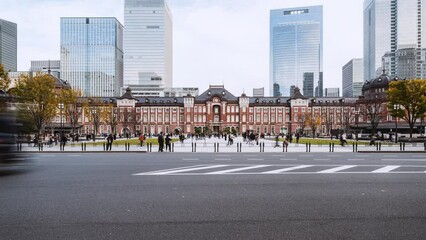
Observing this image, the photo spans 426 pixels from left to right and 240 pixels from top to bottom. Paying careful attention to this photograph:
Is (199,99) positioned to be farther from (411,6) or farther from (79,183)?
(411,6)

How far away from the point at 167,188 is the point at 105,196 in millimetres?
1994

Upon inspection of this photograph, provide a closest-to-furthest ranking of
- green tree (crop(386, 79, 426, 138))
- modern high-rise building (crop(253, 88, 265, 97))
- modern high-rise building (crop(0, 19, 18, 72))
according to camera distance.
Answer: green tree (crop(386, 79, 426, 138)), modern high-rise building (crop(0, 19, 18, 72)), modern high-rise building (crop(253, 88, 265, 97))

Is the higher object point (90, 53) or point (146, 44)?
point (146, 44)

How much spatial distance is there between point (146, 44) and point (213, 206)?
6681 inches

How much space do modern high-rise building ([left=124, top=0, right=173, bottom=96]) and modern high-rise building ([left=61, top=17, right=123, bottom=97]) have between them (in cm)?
1210

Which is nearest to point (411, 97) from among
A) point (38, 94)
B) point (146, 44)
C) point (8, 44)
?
point (38, 94)

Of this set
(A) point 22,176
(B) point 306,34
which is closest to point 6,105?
(A) point 22,176

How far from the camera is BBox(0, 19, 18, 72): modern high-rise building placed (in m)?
135

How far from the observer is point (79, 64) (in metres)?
176

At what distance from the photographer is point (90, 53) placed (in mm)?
175125

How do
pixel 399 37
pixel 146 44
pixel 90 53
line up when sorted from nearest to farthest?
pixel 146 44
pixel 90 53
pixel 399 37

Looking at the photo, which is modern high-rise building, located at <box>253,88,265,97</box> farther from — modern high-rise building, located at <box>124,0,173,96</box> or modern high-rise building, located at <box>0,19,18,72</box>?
modern high-rise building, located at <box>0,19,18,72</box>

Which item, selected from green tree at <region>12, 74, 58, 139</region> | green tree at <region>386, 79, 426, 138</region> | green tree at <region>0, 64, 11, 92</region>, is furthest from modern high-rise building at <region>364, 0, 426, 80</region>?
green tree at <region>0, 64, 11, 92</region>

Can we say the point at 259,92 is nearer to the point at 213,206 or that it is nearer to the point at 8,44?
the point at 8,44
